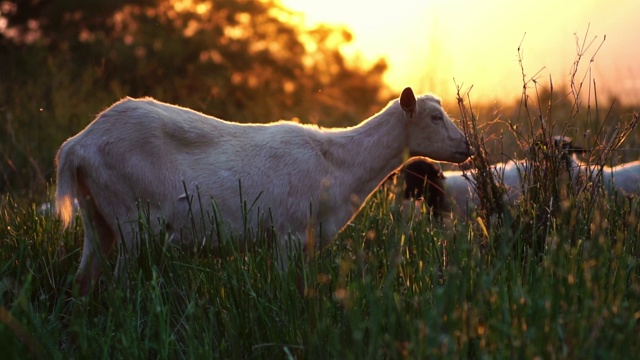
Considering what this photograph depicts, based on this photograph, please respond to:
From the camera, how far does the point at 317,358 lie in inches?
118

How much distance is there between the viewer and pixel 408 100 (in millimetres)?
4895

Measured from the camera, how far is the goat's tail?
14.3 ft

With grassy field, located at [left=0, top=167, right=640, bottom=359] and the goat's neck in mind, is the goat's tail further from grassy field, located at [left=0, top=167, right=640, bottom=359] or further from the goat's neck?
the goat's neck

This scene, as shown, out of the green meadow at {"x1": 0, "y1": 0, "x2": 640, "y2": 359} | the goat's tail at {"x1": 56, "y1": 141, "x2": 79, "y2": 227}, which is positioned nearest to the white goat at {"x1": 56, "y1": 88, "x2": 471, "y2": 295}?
the goat's tail at {"x1": 56, "y1": 141, "x2": 79, "y2": 227}

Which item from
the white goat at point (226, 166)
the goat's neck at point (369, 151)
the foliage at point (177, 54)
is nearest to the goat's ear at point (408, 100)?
the white goat at point (226, 166)

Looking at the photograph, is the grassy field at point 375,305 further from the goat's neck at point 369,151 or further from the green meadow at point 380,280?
the goat's neck at point 369,151

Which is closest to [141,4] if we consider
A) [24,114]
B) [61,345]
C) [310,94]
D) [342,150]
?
[310,94]

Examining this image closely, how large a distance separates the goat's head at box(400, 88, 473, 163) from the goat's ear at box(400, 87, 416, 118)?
0.07 metres

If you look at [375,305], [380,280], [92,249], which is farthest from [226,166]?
[375,305]

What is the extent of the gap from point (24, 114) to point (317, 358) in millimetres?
7611

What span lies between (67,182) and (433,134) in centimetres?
214

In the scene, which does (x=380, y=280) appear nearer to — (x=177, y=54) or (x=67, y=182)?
(x=67, y=182)

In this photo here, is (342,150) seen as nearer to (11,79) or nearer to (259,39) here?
(11,79)

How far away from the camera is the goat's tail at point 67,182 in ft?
14.3
